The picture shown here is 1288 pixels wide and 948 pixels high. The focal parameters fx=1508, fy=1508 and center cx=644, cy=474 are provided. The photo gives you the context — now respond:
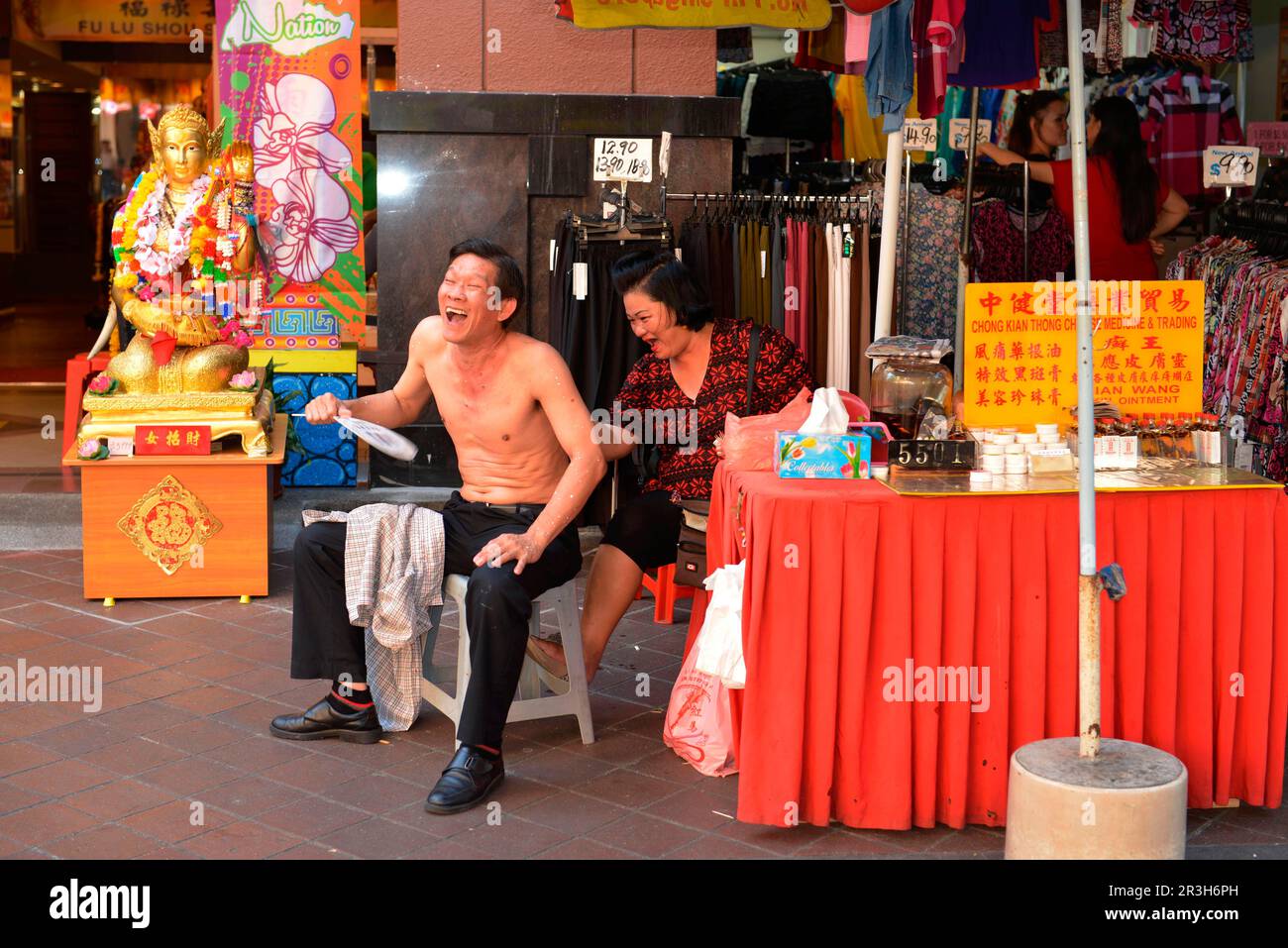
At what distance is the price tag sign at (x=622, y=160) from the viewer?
6266mm

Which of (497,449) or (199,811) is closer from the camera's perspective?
(199,811)

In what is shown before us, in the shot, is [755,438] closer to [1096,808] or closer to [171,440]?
→ [1096,808]

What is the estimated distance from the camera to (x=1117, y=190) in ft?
22.5

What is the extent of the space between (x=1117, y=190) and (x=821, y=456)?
3435 millimetres

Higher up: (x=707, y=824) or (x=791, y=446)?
(x=791, y=446)

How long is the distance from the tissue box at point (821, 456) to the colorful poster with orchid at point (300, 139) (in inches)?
155

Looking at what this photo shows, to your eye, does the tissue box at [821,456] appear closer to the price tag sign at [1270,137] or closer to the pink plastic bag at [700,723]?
the pink plastic bag at [700,723]

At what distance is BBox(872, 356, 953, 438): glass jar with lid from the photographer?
15.2 ft

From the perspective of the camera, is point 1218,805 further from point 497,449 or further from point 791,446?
point 497,449

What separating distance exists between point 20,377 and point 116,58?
21.9 feet

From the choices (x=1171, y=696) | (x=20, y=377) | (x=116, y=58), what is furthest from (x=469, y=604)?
(x=116, y=58)

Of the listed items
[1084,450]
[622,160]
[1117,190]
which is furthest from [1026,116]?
[1084,450]

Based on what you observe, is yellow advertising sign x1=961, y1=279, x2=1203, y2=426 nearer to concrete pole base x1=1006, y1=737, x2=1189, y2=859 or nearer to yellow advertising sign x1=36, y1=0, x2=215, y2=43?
concrete pole base x1=1006, y1=737, x2=1189, y2=859

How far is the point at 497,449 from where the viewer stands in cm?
466
